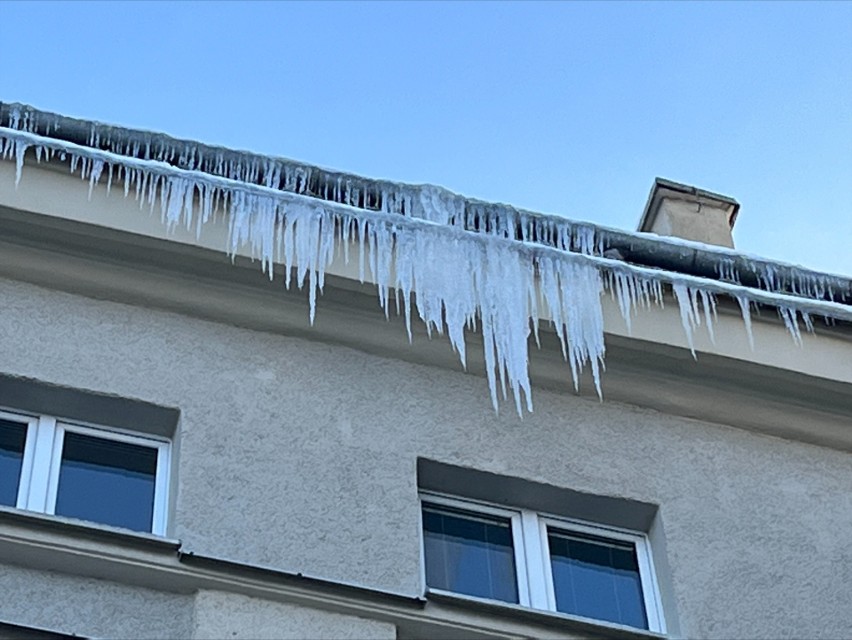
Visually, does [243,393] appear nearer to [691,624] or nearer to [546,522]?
[546,522]

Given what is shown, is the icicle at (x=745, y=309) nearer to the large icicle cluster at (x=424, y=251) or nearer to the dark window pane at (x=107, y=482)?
the large icicle cluster at (x=424, y=251)

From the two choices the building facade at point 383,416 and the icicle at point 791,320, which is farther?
the icicle at point 791,320

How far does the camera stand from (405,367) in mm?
7391

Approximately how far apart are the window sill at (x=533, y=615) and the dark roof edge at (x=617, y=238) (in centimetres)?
197

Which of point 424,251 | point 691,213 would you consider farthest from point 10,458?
point 691,213

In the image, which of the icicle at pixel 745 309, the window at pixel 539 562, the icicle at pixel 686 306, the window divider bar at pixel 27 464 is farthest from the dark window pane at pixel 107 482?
the icicle at pixel 745 309

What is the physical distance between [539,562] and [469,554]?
0.89 feet

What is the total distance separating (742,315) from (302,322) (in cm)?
189

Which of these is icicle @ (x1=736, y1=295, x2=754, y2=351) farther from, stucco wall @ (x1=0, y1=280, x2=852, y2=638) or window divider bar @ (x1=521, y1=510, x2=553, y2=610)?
window divider bar @ (x1=521, y1=510, x2=553, y2=610)

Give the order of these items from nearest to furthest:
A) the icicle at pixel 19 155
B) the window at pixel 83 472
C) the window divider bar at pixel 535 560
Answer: the window at pixel 83 472 → the window divider bar at pixel 535 560 → the icicle at pixel 19 155

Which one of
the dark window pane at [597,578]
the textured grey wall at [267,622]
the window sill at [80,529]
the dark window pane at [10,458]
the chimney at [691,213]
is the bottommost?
the textured grey wall at [267,622]

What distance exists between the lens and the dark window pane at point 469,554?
6.84 metres

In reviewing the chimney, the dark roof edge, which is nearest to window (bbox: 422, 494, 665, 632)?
the dark roof edge

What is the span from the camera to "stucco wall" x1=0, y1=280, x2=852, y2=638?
21.7 ft
